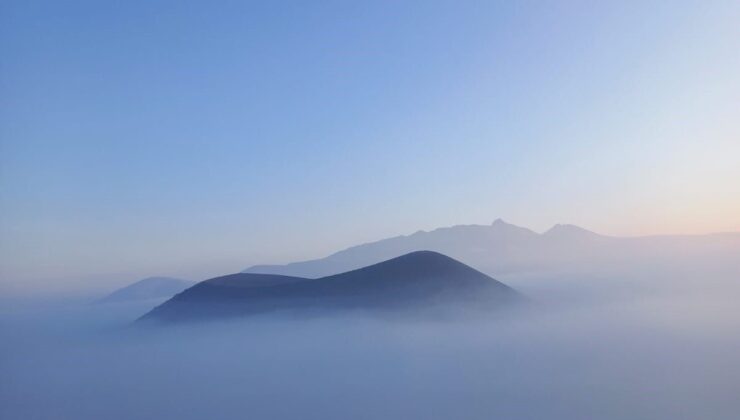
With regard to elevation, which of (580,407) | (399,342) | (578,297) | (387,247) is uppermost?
(387,247)

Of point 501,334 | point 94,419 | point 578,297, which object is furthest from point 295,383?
point 578,297

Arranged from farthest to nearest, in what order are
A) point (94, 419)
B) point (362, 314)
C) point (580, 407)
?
point (362, 314), point (94, 419), point (580, 407)

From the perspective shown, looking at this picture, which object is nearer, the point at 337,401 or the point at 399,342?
the point at 337,401

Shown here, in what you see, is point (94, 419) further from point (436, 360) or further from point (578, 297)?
point (578, 297)

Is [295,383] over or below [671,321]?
below

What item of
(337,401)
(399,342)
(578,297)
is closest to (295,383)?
(337,401)

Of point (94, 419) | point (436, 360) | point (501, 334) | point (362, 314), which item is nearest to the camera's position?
point (94, 419)

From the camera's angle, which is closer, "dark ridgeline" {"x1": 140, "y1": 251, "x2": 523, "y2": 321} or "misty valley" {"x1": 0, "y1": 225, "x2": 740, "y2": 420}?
"misty valley" {"x1": 0, "y1": 225, "x2": 740, "y2": 420}

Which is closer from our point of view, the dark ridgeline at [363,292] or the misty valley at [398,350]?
the misty valley at [398,350]
